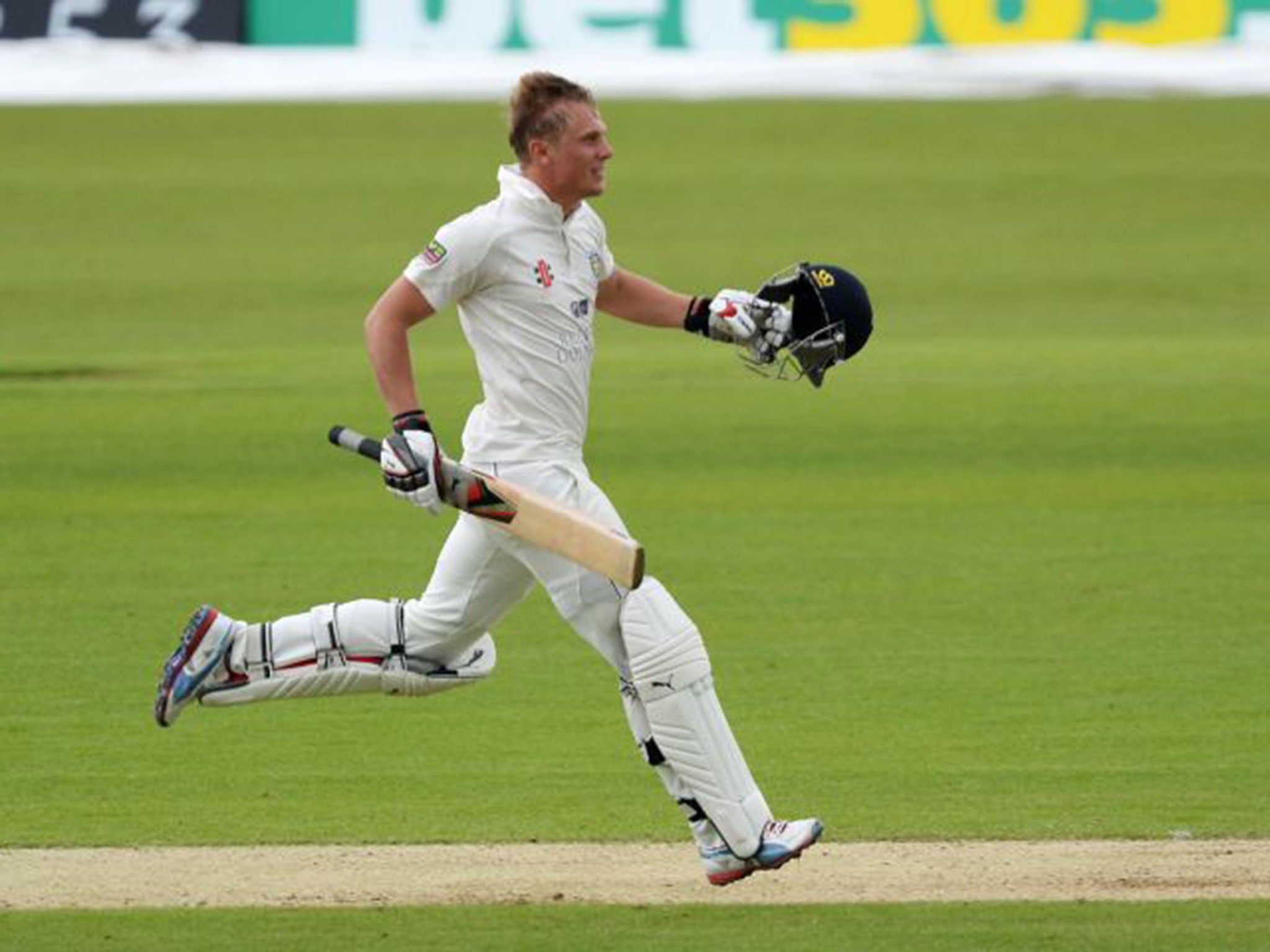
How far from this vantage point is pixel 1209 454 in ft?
41.7

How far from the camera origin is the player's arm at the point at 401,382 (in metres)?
5.53

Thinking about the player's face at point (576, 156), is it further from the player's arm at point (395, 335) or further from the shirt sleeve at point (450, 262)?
the player's arm at point (395, 335)

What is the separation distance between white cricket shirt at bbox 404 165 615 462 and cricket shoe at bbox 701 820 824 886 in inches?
34.7

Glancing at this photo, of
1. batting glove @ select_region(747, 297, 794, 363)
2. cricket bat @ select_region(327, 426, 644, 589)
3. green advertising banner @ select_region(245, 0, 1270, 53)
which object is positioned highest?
batting glove @ select_region(747, 297, 794, 363)

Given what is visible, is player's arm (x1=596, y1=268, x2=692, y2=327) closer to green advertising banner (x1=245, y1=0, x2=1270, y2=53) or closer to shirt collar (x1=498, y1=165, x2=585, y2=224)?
shirt collar (x1=498, y1=165, x2=585, y2=224)

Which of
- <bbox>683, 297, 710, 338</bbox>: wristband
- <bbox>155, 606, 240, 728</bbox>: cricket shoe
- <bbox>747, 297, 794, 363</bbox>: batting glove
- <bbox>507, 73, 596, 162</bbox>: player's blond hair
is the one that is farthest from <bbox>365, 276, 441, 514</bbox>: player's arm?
<bbox>747, 297, 794, 363</bbox>: batting glove

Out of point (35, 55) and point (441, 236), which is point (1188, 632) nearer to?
point (441, 236)

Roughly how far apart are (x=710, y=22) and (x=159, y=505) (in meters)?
11.7

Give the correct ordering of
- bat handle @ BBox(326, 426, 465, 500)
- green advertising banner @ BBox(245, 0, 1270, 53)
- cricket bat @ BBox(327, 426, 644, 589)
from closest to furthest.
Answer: cricket bat @ BBox(327, 426, 644, 589), bat handle @ BBox(326, 426, 465, 500), green advertising banner @ BBox(245, 0, 1270, 53)

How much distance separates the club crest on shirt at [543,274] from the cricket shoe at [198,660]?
1008mm

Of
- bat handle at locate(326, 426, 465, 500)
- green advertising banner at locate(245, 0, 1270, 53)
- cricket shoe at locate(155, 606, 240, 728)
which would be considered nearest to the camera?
bat handle at locate(326, 426, 465, 500)

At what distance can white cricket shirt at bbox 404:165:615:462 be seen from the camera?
5.63 m

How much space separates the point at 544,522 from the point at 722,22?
17.3 metres

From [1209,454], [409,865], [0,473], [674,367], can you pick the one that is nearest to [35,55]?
[674,367]
